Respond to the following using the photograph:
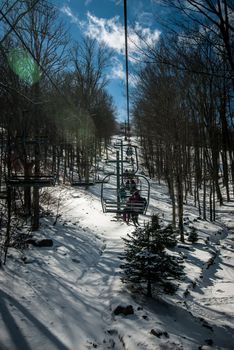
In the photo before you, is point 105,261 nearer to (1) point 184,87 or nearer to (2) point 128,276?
(2) point 128,276

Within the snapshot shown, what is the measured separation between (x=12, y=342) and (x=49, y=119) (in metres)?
22.5

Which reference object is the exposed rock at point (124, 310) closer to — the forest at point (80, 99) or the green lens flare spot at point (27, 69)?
the forest at point (80, 99)

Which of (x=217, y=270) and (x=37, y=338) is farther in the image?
(x=217, y=270)

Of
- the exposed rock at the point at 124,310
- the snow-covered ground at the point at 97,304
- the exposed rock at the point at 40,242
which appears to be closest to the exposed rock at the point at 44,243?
the exposed rock at the point at 40,242

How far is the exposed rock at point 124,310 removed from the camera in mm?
6047

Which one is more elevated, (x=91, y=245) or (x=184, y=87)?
(x=184, y=87)

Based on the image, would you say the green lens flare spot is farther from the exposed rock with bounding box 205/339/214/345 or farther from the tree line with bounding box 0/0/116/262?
the exposed rock with bounding box 205/339/214/345

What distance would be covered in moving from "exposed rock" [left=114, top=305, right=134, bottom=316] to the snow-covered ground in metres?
0.09

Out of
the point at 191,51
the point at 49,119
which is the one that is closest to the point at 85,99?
the point at 49,119

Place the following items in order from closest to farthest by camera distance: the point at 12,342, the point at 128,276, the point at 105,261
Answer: the point at 12,342, the point at 128,276, the point at 105,261

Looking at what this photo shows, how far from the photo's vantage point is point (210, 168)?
19.8 meters

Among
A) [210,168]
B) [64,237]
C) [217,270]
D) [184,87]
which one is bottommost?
[217,270]

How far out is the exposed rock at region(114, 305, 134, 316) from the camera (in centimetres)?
605

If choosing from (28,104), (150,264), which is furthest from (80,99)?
(150,264)
